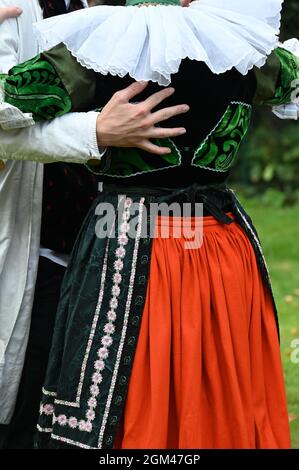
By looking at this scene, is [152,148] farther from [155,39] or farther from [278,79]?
[278,79]

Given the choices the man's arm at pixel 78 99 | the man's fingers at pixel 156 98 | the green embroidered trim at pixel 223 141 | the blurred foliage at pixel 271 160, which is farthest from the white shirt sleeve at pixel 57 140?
the blurred foliage at pixel 271 160

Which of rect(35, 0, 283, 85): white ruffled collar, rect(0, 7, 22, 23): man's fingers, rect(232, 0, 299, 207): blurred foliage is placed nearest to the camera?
rect(35, 0, 283, 85): white ruffled collar

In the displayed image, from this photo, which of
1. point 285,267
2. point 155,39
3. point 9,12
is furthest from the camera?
point 285,267

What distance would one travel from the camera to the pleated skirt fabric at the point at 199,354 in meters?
2.58

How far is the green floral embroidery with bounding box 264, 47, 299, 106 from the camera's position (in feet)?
9.32

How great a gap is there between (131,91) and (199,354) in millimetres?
727

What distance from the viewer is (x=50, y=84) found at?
2527 mm

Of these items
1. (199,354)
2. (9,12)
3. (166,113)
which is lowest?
(199,354)

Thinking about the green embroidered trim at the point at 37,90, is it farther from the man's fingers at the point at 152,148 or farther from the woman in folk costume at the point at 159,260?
the man's fingers at the point at 152,148

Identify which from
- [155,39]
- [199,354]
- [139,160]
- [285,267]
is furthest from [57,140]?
[285,267]

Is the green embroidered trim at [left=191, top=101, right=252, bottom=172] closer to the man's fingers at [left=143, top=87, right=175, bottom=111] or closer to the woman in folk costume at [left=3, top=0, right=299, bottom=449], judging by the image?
the woman in folk costume at [left=3, top=0, right=299, bottom=449]

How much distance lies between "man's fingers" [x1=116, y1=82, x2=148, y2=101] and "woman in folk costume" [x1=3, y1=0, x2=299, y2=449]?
3 cm

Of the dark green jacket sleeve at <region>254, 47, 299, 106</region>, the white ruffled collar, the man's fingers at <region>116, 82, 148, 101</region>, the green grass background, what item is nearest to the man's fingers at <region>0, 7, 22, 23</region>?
the white ruffled collar

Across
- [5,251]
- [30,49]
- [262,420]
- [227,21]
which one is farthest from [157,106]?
Result: [262,420]
